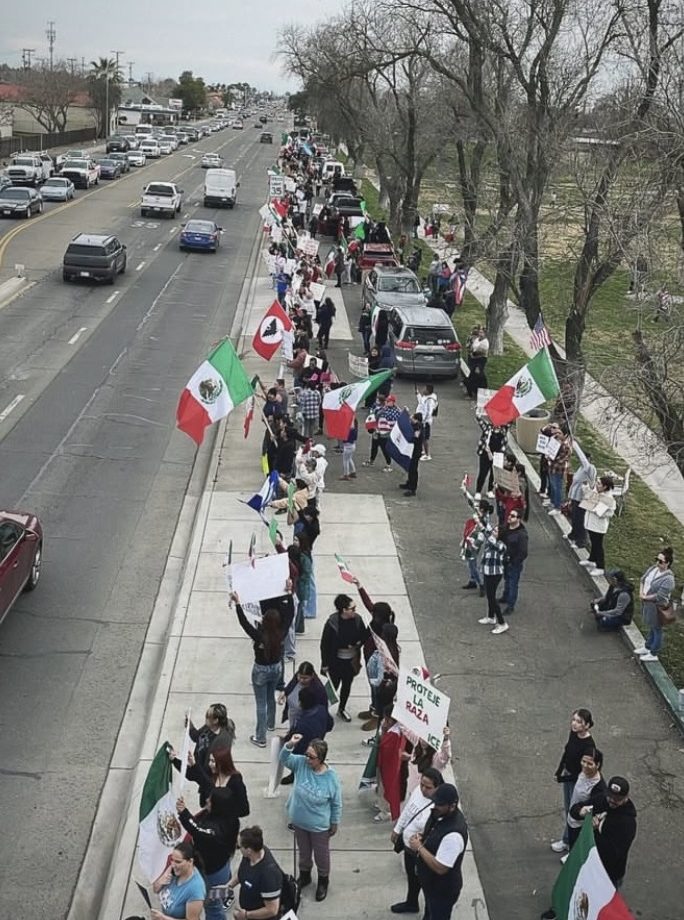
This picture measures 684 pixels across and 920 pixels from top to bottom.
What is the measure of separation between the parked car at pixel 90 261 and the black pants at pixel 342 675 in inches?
1024

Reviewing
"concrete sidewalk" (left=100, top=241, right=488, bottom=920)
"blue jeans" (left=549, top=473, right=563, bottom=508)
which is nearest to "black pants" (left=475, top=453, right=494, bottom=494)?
"blue jeans" (left=549, top=473, right=563, bottom=508)

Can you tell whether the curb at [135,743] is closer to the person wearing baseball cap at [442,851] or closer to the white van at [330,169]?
the person wearing baseball cap at [442,851]

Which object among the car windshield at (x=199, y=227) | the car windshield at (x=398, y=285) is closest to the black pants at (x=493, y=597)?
the car windshield at (x=398, y=285)

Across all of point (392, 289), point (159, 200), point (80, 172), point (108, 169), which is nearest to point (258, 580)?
point (392, 289)

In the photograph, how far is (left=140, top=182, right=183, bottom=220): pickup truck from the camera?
52281 millimetres

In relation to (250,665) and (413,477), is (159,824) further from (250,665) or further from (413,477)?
(413,477)

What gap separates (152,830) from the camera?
25.3ft

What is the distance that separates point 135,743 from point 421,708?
3372 millimetres

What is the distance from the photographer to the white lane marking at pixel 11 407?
21450mm

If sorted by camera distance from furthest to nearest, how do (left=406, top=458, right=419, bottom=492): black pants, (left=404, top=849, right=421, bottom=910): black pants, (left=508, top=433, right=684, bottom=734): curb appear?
(left=406, top=458, right=419, bottom=492): black pants, (left=508, top=433, right=684, bottom=734): curb, (left=404, top=849, right=421, bottom=910): black pants

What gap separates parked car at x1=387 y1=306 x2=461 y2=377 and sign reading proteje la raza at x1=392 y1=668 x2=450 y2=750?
1681 centimetres

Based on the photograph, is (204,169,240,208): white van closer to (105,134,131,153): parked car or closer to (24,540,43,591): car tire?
(105,134,131,153): parked car

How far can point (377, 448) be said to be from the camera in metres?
19.7

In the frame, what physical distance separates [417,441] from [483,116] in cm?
1077
